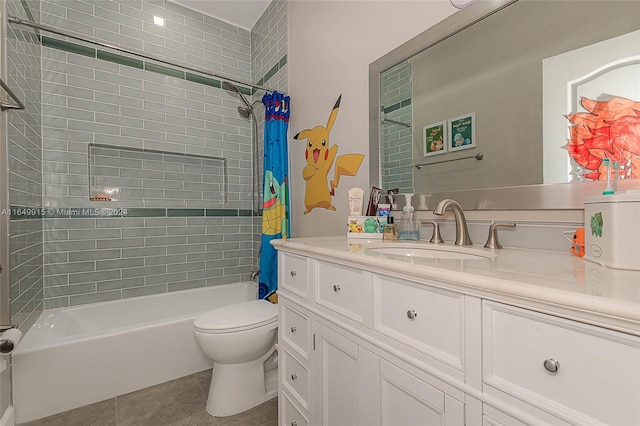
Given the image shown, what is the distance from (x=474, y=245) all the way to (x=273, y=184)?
4.72ft

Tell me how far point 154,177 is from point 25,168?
2.60 ft

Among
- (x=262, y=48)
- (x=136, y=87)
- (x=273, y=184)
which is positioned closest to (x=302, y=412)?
(x=273, y=184)

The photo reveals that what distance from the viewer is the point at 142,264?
2.37 metres

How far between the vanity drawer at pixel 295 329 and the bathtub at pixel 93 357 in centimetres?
101

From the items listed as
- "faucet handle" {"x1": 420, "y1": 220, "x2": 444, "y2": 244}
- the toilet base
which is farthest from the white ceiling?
the toilet base

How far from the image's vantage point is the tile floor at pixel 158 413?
1.52 m

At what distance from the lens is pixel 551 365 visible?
1.47ft

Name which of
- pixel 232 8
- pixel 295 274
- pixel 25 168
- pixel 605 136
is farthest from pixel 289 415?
pixel 232 8

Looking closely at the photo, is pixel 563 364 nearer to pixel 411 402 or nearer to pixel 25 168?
pixel 411 402

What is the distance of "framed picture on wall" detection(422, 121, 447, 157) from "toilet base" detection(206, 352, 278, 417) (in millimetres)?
1449

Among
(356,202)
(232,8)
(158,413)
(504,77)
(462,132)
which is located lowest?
(158,413)

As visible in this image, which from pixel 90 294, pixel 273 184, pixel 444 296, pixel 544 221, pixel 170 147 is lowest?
pixel 90 294

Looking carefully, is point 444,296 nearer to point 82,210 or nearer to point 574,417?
point 574,417

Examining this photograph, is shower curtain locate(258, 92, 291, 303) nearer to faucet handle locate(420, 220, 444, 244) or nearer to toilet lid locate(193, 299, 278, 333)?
toilet lid locate(193, 299, 278, 333)
